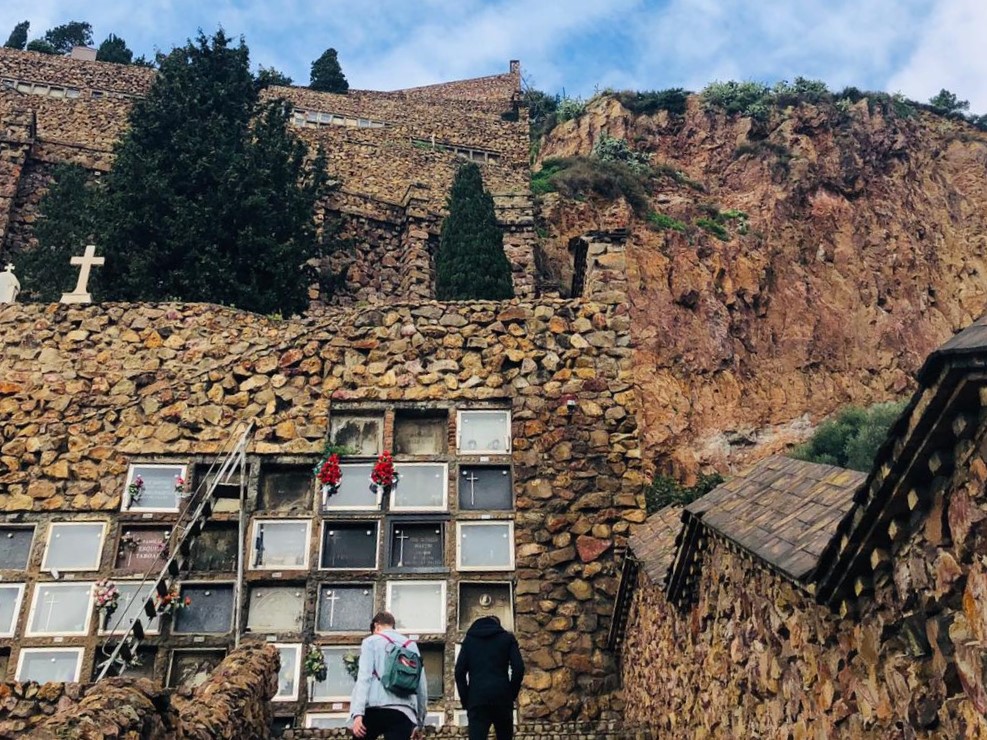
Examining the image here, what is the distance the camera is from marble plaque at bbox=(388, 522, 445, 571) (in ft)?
33.2

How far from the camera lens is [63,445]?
10539 mm

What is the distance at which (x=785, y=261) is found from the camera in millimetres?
26766

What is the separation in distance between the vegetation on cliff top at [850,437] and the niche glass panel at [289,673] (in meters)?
14.7

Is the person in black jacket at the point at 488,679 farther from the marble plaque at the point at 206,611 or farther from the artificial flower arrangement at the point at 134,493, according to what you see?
the artificial flower arrangement at the point at 134,493

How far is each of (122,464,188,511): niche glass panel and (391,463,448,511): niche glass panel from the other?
8.28 feet

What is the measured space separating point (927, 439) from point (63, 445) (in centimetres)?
989

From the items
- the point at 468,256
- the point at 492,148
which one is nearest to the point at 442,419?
the point at 468,256

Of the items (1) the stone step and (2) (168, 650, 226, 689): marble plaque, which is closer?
(1) the stone step

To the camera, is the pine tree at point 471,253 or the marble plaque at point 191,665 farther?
the pine tree at point 471,253

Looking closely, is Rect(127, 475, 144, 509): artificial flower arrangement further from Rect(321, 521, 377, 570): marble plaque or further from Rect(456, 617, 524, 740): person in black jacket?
Rect(456, 617, 524, 740): person in black jacket

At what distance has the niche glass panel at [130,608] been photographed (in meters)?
9.59

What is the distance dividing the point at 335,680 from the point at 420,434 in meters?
2.99

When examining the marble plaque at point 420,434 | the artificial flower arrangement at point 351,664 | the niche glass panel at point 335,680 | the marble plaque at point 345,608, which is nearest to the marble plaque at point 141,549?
the marble plaque at point 345,608

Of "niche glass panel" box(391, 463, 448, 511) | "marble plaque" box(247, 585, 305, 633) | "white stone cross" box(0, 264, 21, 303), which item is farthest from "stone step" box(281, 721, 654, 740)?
"white stone cross" box(0, 264, 21, 303)
